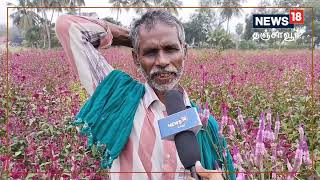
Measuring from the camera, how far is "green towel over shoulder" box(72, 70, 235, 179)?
1.04m

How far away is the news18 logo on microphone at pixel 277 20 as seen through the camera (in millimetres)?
1610

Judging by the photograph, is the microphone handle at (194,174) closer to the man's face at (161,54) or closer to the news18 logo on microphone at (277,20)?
the man's face at (161,54)

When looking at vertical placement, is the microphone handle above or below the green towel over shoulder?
below

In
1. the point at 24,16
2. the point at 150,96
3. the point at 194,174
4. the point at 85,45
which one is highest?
the point at 24,16

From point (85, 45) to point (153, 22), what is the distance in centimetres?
16

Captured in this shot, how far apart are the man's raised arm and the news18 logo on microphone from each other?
0.67 meters

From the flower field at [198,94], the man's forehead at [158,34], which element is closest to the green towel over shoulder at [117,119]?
the man's forehead at [158,34]

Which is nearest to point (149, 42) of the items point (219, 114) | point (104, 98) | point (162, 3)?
point (104, 98)

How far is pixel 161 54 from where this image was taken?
101 centimetres

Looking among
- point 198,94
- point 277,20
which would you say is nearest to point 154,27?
point 277,20

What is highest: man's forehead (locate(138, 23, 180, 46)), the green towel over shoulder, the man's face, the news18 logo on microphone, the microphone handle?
the news18 logo on microphone

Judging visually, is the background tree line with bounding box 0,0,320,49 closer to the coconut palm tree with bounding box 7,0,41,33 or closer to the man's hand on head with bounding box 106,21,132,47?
the coconut palm tree with bounding box 7,0,41,33

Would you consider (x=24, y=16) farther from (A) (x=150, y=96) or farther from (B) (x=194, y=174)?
(B) (x=194, y=174)

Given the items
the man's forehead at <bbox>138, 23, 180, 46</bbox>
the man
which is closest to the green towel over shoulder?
the man
